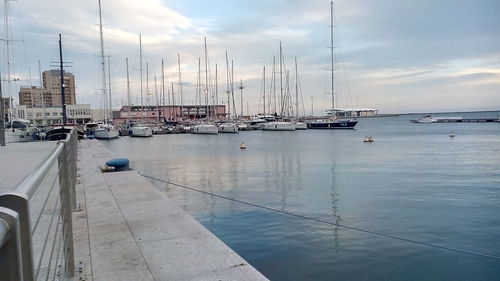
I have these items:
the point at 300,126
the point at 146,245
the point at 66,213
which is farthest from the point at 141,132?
the point at 66,213

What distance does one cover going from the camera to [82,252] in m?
5.30

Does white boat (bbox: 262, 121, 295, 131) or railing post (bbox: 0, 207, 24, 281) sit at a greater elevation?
railing post (bbox: 0, 207, 24, 281)

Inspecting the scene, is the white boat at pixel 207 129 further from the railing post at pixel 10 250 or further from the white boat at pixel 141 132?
the railing post at pixel 10 250

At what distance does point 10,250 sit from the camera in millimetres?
1201

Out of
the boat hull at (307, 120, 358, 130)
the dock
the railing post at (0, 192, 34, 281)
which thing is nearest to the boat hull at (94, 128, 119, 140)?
the boat hull at (307, 120, 358, 130)

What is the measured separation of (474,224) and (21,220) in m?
11.4

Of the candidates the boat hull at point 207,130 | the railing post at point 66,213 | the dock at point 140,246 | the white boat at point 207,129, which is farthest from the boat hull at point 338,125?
the railing post at point 66,213

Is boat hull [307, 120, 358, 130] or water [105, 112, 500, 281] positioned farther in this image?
boat hull [307, 120, 358, 130]

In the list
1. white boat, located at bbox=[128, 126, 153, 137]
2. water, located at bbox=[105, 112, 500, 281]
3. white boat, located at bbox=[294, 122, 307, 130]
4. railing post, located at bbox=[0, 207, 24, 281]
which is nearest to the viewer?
railing post, located at bbox=[0, 207, 24, 281]

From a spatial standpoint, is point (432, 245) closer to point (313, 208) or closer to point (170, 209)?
point (313, 208)

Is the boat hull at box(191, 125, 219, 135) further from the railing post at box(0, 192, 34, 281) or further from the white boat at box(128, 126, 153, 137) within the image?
the railing post at box(0, 192, 34, 281)

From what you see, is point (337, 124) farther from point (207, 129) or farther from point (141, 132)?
point (141, 132)

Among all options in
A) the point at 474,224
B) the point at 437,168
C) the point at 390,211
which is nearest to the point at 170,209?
the point at 390,211

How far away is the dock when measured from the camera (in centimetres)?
449
